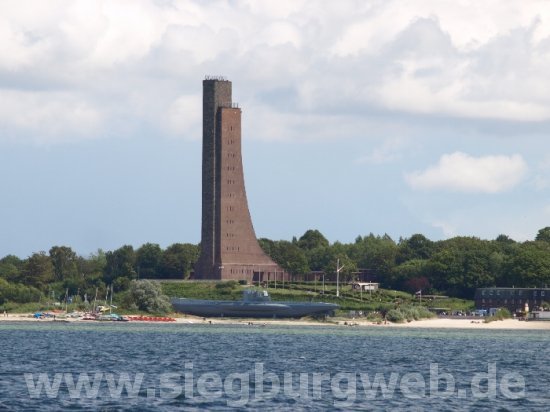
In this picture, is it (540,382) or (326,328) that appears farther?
(326,328)

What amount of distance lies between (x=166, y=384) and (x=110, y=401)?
11593 mm

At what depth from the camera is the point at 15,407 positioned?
73125 mm

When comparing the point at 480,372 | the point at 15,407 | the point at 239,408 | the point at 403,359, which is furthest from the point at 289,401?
the point at 403,359

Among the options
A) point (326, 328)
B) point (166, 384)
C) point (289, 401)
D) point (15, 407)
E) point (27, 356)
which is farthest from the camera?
point (326, 328)

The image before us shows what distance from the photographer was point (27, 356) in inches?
4513

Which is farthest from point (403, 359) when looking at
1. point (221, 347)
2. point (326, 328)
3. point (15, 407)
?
point (326, 328)

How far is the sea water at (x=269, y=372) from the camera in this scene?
78312 mm

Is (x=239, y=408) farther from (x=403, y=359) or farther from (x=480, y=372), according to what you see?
(x=403, y=359)

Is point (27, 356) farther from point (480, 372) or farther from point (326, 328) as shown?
point (326, 328)

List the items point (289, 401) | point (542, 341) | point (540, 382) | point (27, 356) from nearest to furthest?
point (289, 401) < point (540, 382) < point (27, 356) < point (542, 341)

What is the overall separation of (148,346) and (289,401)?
5814 centimetres

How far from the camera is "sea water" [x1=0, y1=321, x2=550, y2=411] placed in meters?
78.3

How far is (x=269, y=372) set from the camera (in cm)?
10062

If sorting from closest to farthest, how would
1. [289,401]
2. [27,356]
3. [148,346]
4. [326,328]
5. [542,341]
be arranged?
[289,401], [27,356], [148,346], [542,341], [326,328]
